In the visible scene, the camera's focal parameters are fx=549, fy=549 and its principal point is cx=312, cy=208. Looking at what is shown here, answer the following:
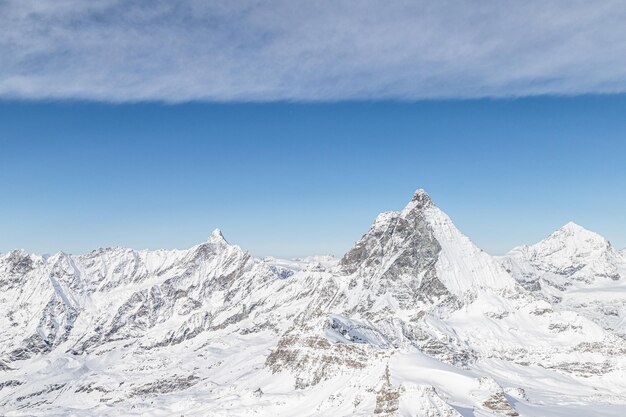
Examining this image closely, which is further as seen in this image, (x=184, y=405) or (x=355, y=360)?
(x=184, y=405)

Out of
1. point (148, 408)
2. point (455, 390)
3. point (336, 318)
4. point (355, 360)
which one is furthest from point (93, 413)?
point (455, 390)

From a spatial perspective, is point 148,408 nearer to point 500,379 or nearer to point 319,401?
point 319,401

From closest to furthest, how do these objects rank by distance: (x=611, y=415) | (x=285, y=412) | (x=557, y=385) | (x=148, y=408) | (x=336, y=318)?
(x=611, y=415) → (x=285, y=412) → (x=148, y=408) → (x=336, y=318) → (x=557, y=385)

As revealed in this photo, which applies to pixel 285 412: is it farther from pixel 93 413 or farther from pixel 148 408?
pixel 93 413

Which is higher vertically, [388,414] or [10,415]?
[388,414]

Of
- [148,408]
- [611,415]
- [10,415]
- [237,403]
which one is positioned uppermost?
[611,415]

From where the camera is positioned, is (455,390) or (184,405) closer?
(455,390)

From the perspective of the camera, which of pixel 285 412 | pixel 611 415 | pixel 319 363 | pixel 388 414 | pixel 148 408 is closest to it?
pixel 388 414

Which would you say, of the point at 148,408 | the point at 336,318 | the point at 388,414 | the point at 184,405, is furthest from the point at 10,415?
the point at 388,414

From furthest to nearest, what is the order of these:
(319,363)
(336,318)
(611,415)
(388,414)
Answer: (336,318)
(319,363)
(611,415)
(388,414)
